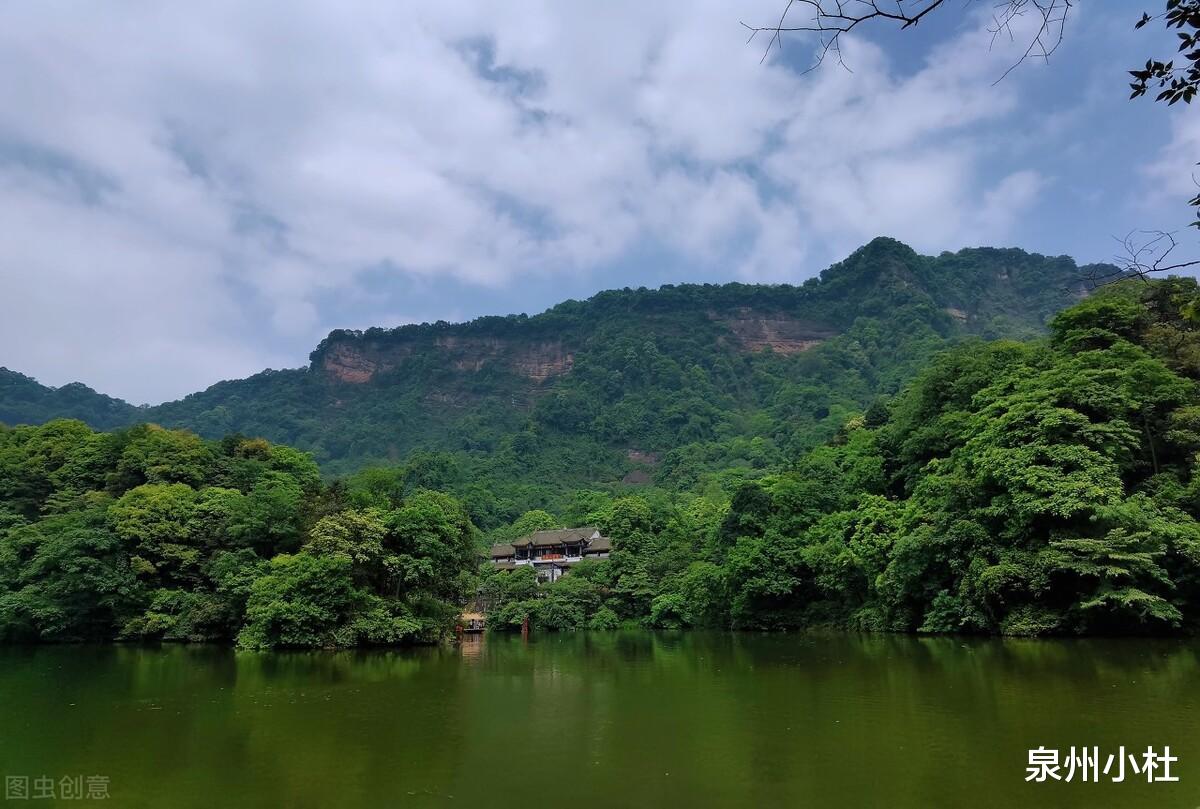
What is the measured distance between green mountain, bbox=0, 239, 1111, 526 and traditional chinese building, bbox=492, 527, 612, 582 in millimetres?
16076

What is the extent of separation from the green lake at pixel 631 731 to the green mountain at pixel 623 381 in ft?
161

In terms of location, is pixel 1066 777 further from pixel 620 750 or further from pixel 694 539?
pixel 694 539

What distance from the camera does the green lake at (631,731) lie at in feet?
21.1

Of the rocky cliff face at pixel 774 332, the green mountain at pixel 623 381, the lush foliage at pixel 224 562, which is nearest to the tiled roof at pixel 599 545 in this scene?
the green mountain at pixel 623 381

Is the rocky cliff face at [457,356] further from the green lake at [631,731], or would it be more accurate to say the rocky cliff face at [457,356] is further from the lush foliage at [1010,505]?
the green lake at [631,731]

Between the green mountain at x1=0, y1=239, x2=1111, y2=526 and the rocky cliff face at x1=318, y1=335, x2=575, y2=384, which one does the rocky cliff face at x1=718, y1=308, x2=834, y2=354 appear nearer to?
the green mountain at x1=0, y1=239, x2=1111, y2=526

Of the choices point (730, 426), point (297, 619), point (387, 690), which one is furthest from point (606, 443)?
point (387, 690)

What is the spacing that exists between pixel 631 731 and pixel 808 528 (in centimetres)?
2150

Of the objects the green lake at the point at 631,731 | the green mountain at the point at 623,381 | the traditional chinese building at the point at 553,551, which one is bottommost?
the green lake at the point at 631,731

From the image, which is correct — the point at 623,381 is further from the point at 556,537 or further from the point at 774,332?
the point at 556,537

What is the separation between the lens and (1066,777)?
654 centimetres

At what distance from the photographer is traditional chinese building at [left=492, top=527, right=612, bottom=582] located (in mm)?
48500

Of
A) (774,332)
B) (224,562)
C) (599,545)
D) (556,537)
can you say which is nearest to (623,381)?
(774,332)

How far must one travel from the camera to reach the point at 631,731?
9.25 m
